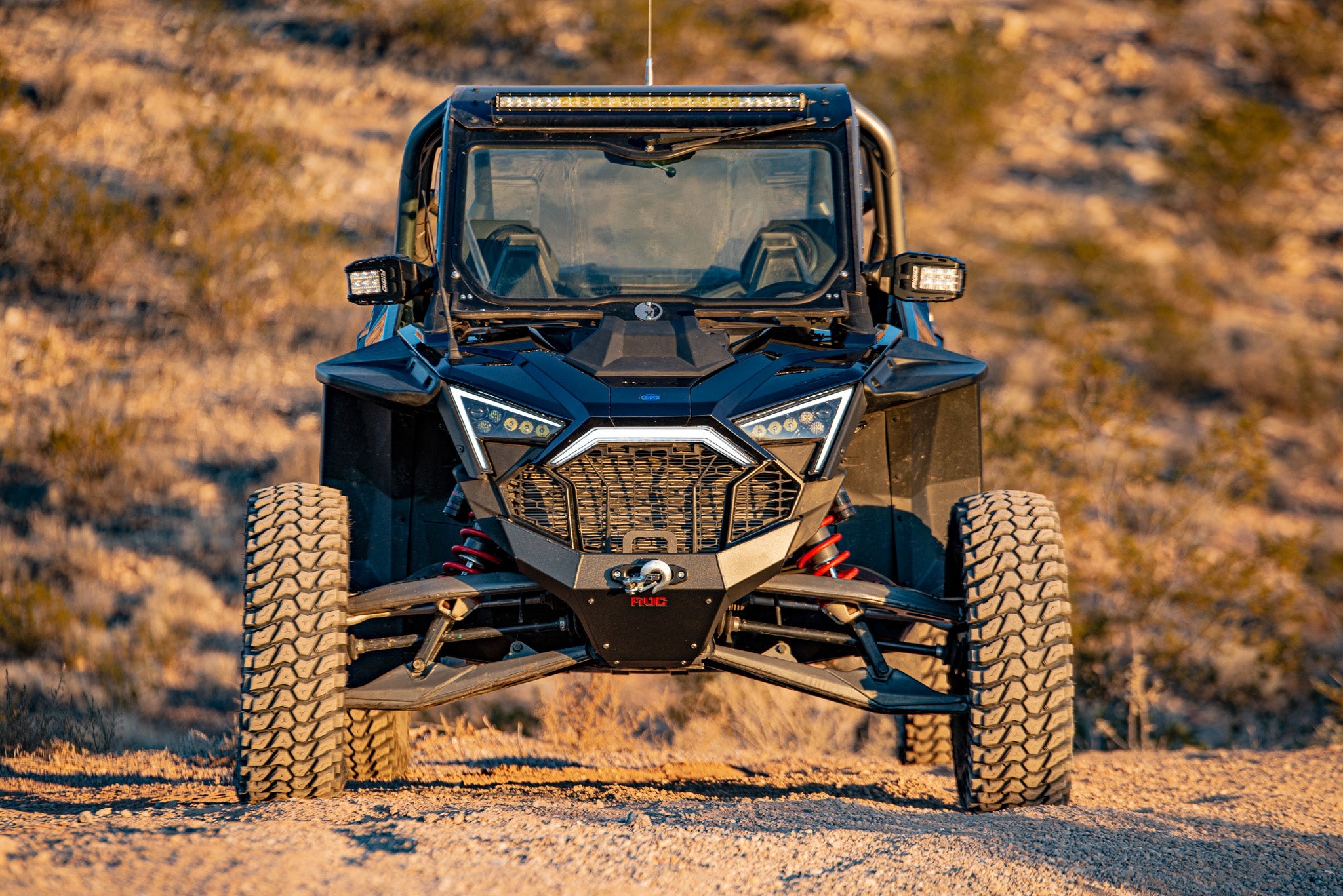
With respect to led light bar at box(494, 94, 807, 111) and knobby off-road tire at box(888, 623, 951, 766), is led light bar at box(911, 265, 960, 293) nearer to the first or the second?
led light bar at box(494, 94, 807, 111)

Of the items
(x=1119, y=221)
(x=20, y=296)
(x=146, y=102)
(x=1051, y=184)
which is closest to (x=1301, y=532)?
(x=1119, y=221)

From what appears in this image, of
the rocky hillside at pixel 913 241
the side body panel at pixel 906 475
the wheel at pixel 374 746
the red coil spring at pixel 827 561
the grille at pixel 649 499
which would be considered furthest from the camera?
the rocky hillside at pixel 913 241

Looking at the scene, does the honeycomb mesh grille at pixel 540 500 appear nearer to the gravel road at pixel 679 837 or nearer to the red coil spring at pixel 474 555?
the red coil spring at pixel 474 555

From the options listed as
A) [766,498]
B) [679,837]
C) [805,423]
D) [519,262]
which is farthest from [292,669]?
[519,262]

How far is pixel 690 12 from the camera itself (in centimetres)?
2108

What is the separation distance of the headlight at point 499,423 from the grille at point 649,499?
13cm

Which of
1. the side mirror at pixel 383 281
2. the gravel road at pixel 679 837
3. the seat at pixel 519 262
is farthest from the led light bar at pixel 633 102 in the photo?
the gravel road at pixel 679 837

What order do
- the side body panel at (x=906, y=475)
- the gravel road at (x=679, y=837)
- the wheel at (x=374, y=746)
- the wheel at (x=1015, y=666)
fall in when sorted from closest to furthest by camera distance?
the gravel road at (x=679, y=837)
the wheel at (x=1015, y=666)
the side body panel at (x=906, y=475)
the wheel at (x=374, y=746)

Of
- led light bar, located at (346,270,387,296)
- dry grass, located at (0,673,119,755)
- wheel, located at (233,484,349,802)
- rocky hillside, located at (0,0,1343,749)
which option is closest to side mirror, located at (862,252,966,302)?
led light bar, located at (346,270,387,296)

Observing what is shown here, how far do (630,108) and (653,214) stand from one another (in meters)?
0.47

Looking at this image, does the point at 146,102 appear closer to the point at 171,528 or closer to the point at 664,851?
the point at 171,528

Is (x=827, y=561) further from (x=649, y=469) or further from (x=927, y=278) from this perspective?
(x=927, y=278)

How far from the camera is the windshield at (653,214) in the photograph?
18.9 ft

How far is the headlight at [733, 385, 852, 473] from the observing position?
4520 mm
